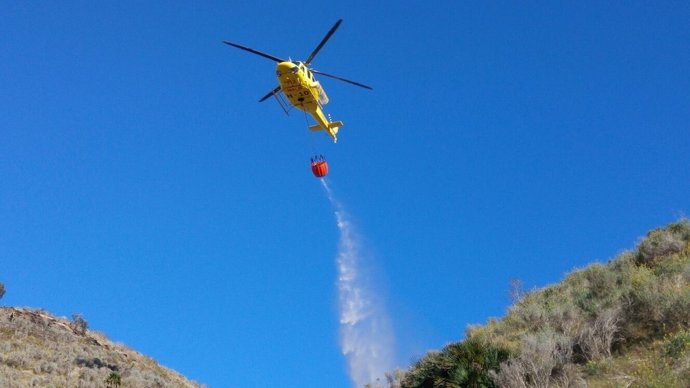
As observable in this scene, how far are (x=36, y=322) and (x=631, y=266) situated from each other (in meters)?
33.0

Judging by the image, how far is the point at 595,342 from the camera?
13.8 meters

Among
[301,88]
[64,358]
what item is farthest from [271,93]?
[64,358]

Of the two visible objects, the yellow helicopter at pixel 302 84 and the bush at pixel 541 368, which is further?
the yellow helicopter at pixel 302 84

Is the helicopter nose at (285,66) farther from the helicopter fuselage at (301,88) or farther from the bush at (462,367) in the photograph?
the bush at (462,367)

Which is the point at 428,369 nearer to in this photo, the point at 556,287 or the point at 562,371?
the point at 562,371

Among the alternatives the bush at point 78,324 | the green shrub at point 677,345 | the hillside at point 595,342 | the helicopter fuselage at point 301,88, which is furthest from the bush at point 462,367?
Result: the bush at point 78,324

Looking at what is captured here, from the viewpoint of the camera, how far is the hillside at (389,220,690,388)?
12.5m

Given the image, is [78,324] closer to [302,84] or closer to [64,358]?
[64,358]

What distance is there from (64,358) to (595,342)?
2550 cm

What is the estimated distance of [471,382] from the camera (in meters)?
14.0

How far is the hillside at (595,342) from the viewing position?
12.5 m

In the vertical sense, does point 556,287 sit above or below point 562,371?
above

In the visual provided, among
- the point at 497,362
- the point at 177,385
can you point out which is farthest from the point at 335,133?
the point at 497,362

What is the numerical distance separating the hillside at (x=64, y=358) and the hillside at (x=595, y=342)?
57.7 feet
